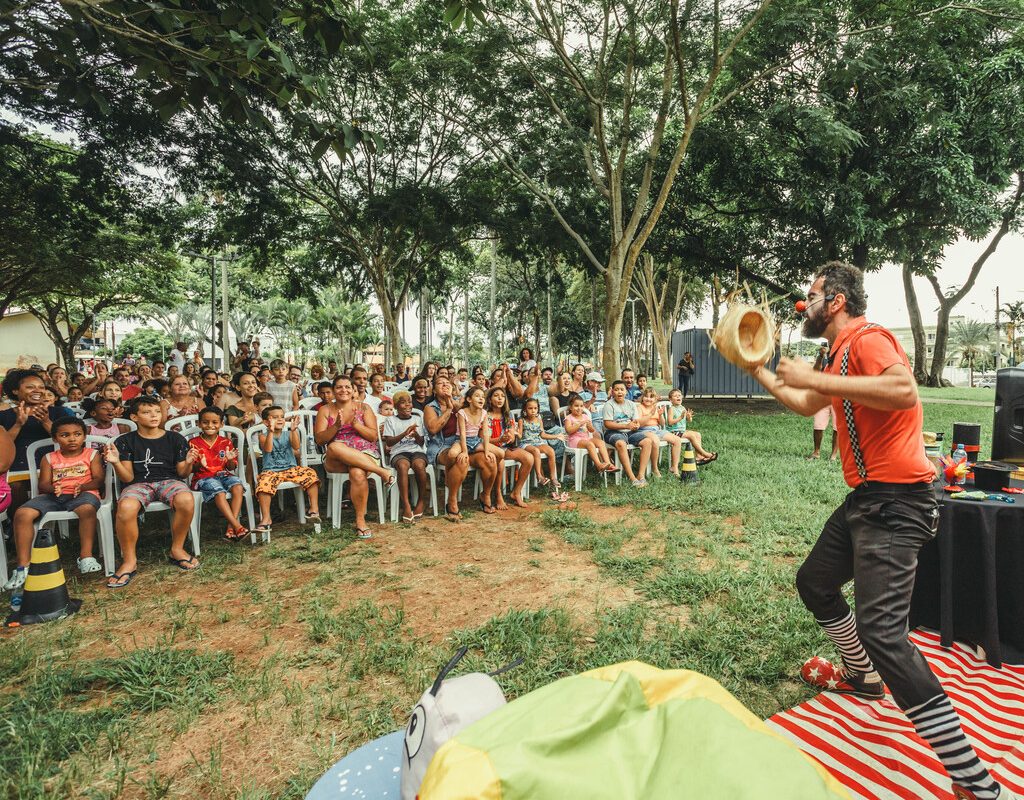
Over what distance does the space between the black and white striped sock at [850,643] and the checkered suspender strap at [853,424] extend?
744 millimetres

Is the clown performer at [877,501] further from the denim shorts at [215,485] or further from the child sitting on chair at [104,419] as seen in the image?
the child sitting on chair at [104,419]

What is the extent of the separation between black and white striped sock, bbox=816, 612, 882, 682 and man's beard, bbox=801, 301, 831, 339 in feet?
4.12

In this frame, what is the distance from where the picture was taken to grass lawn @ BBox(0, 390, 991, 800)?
8.05 ft

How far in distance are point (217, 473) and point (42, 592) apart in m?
1.66

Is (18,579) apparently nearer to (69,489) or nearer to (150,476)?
(69,489)

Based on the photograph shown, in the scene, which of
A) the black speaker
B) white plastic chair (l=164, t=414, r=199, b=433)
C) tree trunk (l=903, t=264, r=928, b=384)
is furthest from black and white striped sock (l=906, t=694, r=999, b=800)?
tree trunk (l=903, t=264, r=928, b=384)

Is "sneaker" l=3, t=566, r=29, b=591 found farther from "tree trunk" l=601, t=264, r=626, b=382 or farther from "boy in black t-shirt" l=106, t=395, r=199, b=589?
"tree trunk" l=601, t=264, r=626, b=382

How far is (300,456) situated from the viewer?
20.4 feet

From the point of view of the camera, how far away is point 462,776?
1.03 meters

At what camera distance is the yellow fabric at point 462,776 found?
99cm

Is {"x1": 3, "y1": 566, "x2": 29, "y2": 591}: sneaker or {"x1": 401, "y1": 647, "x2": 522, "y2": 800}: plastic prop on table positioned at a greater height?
{"x1": 401, "y1": 647, "x2": 522, "y2": 800}: plastic prop on table

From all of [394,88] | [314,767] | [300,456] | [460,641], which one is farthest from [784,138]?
[314,767]

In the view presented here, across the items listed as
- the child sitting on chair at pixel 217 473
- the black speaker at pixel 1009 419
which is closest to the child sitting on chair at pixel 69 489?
the child sitting on chair at pixel 217 473

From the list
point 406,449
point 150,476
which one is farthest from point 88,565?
point 406,449
